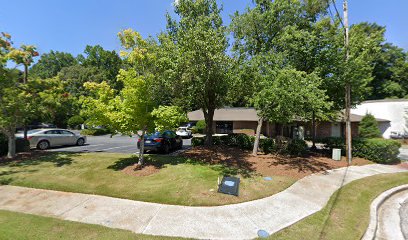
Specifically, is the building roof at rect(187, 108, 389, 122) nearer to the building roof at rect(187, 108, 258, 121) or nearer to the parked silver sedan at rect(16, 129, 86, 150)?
the building roof at rect(187, 108, 258, 121)

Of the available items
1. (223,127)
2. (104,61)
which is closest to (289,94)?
(223,127)

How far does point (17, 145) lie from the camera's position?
1426cm

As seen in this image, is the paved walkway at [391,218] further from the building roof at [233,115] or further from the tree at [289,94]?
the building roof at [233,115]

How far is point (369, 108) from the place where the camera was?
3231 centimetres

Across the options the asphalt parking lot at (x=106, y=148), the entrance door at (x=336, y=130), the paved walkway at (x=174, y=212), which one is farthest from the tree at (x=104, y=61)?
the paved walkway at (x=174, y=212)

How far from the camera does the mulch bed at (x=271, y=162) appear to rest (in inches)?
428

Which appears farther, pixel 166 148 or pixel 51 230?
pixel 166 148

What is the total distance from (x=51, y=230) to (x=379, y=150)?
1759cm

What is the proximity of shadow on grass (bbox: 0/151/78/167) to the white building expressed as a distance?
112 feet

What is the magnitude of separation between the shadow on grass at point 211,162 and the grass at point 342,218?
352 cm

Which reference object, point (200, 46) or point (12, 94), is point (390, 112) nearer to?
point (200, 46)

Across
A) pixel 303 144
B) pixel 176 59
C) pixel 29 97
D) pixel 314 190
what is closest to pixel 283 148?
pixel 303 144

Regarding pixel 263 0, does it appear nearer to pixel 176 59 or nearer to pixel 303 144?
pixel 176 59

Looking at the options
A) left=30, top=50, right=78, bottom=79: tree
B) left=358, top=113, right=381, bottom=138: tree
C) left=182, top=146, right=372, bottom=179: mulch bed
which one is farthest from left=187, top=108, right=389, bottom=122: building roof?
left=30, top=50, right=78, bottom=79: tree
